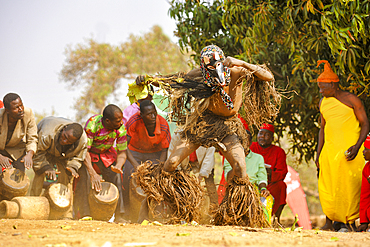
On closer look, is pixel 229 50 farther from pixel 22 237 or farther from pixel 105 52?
pixel 105 52

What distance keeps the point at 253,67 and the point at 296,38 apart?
1.88m

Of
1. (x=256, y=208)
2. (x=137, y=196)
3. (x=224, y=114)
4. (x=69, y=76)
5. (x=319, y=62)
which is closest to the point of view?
(x=256, y=208)

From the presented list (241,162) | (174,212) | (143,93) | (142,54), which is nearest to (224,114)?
(241,162)

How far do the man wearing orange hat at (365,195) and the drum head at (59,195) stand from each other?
3970mm

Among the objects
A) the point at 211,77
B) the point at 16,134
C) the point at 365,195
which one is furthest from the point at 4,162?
the point at 365,195

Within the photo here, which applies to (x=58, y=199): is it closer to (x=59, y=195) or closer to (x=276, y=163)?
(x=59, y=195)

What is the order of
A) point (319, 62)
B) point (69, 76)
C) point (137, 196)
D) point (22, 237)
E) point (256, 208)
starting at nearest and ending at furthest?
point (22, 237) < point (256, 208) < point (319, 62) < point (137, 196) < point (69, 76)

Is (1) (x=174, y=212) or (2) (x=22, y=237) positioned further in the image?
(1) (x=174, y=212)

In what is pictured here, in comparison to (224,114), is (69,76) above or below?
above

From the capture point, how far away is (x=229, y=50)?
7.57 metres

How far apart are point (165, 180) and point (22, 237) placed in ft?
5.77

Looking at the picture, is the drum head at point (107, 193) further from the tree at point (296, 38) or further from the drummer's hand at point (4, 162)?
the tree at point (296, 38)

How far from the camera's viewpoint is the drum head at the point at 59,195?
17.9 feet

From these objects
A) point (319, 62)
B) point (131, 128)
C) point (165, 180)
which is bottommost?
point (165, 180)
